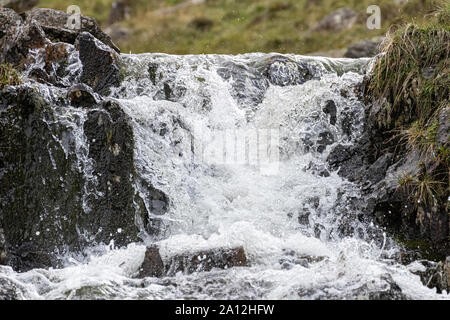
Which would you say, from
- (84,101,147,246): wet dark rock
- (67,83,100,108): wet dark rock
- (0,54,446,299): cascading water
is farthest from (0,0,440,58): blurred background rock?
(84,101,147,246): wet dark rock

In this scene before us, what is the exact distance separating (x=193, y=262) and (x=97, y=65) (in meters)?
4.76

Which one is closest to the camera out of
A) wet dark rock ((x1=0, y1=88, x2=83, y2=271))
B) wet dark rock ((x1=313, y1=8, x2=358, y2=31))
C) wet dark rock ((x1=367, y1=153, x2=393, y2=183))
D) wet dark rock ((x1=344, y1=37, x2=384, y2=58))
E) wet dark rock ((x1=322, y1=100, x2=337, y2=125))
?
wet dark rock ((x1=0, y1=88, x2=83, y2=271))

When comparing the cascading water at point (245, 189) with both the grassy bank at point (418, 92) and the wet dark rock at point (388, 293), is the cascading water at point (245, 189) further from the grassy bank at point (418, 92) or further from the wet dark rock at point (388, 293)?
the grassy bank at point (418, 92)

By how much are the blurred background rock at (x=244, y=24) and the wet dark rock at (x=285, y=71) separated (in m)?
6.37

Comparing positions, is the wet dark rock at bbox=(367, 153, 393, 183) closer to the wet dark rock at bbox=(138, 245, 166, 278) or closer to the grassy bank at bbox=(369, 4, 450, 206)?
the grassy bank at bbox=(369, 4, 450, 206)

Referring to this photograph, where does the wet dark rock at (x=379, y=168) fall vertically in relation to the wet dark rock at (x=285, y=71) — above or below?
below

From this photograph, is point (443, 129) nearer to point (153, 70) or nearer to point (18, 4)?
point (153, 70)

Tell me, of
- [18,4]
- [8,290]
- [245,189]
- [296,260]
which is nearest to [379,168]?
[245,189]

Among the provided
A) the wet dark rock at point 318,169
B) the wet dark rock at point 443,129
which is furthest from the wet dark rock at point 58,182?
the wet dark rock at point 443,129

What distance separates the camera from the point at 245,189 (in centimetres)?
846

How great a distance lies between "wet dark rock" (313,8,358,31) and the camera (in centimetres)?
2095

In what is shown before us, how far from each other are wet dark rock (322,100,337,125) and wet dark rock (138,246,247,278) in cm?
358

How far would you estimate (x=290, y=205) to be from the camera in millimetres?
8172

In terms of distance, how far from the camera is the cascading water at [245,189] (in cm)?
586
